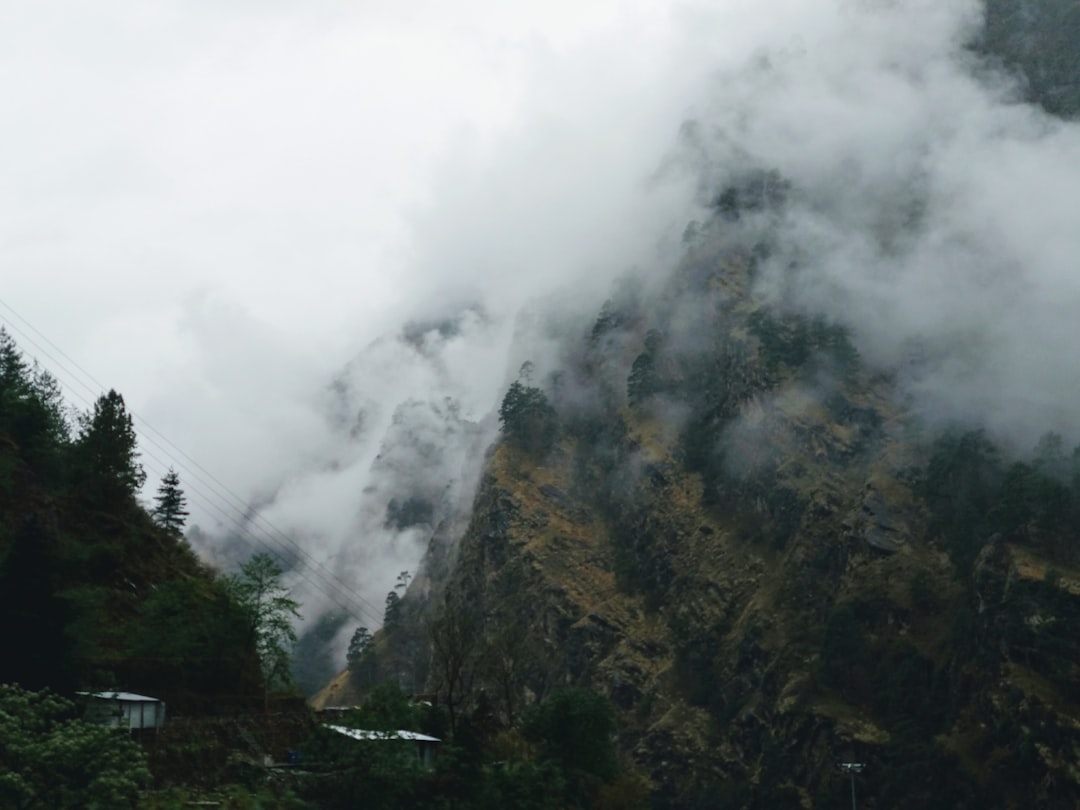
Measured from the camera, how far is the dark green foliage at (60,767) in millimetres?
34406

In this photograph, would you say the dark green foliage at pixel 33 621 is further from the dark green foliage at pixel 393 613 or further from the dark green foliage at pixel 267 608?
the dark green foliage at pixel 393 613

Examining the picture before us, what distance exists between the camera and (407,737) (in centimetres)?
6675

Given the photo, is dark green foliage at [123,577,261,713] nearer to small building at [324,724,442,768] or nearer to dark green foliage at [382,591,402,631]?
small building at [324,724,442,768]

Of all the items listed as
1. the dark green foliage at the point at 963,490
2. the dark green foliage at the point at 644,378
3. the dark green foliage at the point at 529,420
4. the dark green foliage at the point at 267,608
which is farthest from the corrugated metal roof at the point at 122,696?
Result: the dark green foliage at the point at 644,378

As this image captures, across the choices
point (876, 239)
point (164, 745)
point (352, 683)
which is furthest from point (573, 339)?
point (164, 745)

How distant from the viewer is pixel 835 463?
15238 cm

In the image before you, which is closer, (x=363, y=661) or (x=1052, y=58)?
(x=363, y=661)

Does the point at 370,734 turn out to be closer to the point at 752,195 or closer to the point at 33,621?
the point at 33,621

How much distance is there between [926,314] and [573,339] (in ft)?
201

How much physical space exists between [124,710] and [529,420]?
424ft

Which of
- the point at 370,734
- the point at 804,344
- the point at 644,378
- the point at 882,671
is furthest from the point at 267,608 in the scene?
the point at 644,378

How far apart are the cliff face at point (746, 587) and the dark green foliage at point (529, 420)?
1.13 meters

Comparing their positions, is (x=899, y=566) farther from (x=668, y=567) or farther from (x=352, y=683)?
(x=352, y=683)

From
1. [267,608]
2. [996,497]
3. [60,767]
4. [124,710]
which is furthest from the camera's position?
[996,497]
